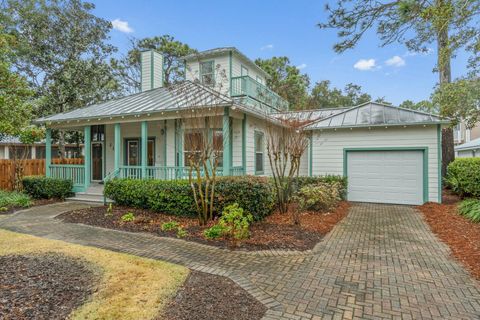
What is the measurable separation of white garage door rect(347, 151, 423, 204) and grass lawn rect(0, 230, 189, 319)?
9.92 meters

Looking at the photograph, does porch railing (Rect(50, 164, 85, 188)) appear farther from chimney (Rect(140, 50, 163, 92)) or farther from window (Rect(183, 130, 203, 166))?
window (Rect(183, 130, 203, 166))

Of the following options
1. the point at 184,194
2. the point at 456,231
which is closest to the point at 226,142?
the point at 184,194

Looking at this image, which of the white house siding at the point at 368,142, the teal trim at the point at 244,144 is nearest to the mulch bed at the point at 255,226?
the teal trim at the point at 244,144

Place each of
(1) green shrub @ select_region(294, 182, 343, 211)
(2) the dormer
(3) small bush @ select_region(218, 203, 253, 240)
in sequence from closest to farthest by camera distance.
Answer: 1. (3) small bush @ select_region(218, 203, 253, 240)
2. (1) green shrub @ select_region(294, 182, 343, 211)
3. (2) the dormer

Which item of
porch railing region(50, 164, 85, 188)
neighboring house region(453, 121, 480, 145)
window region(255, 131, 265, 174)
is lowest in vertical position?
porch railing region(50, 164, 85, 188)

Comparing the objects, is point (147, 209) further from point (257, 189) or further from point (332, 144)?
point (332, 144)

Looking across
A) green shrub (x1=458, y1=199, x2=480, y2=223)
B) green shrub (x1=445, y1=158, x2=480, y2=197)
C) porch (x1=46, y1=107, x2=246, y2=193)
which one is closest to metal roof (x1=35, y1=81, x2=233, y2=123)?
porch (x1=46, y1=107, x2=246, y2=193)

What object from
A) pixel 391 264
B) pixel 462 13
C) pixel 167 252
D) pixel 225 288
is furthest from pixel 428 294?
pixel 462 13

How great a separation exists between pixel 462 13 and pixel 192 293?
26.9ft

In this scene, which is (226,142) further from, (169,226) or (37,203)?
(37,203)

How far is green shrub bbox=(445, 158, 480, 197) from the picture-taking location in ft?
33.5

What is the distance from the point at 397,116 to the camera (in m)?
11.6

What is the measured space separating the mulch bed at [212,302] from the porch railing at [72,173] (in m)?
10.1

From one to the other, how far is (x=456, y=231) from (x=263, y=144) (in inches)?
290
